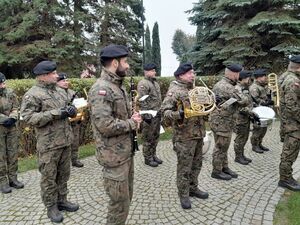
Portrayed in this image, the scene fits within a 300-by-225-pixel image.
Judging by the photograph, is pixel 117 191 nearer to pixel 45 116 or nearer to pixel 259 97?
pixel 45 116

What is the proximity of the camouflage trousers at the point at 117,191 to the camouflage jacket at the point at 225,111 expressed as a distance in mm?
3068

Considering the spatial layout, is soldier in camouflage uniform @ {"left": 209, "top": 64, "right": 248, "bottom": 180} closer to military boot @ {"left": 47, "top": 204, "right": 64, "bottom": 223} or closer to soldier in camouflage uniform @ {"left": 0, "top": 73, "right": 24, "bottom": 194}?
military boot @ {"left": 47, "top": 204, "right": 64, "bottom": 223}

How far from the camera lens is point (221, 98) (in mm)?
6449

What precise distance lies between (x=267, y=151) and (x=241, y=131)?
156cm

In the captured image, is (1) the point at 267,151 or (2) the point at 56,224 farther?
(1) the point at 267,151

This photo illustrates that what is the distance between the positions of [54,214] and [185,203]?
6.78 ft

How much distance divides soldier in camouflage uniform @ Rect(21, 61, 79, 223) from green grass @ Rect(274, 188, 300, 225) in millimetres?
3347

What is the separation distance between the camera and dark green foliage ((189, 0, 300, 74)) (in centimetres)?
1529

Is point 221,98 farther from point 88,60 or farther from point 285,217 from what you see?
point 88,60

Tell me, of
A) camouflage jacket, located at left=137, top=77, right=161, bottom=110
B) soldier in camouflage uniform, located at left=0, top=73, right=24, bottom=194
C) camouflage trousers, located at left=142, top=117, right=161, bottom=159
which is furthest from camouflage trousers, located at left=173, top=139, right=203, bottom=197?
soldier in camouflage uniform, located at left=0, top=73, right=24, bottom=194

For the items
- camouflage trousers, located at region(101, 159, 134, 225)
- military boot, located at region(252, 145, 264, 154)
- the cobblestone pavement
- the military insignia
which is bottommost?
the cobblestone pavement

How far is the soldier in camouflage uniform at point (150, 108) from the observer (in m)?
7.80

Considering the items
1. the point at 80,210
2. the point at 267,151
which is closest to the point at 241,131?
the point at 267,151

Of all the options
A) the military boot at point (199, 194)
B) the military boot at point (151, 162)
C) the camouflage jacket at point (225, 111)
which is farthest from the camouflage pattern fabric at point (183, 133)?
the military boot at point (151, 162)
